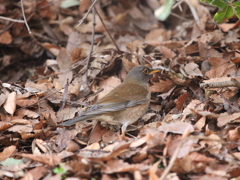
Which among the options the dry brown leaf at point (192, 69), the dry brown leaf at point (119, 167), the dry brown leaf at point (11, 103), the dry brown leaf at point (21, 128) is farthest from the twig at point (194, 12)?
the dry brown leaf at point (119, 167)

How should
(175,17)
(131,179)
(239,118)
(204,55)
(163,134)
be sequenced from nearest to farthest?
(131,179) → (163,134) → (239,118) → (204,55) → (175,17)

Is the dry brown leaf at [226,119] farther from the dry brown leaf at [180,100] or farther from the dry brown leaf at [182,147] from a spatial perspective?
the dry brown leaf at [180,100]

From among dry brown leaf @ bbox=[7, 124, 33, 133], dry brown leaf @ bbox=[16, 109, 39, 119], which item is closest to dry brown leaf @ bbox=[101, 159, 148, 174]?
dry brown leaf @ bbox=[7, 124, 33, 133]

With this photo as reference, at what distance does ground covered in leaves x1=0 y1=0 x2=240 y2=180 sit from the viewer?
13.0ft

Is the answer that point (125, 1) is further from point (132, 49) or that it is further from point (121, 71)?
point (121, 71)

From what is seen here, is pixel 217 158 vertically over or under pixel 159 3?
under

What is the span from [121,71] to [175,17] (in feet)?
9.01

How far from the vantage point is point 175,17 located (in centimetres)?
870

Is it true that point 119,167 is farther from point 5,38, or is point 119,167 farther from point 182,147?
point 5,38

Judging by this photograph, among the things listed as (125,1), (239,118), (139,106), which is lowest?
(239,118)

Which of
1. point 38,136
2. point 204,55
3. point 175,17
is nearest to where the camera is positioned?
point 38,136

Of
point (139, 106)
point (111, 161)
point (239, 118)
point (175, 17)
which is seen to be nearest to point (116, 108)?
point (139, 106)

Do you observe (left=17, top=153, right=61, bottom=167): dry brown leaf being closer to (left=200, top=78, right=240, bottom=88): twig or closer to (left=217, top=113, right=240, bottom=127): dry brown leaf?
(left=217, top=113, right=240, bottom=127): dry brown leaf

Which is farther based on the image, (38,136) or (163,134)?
(38,136)
